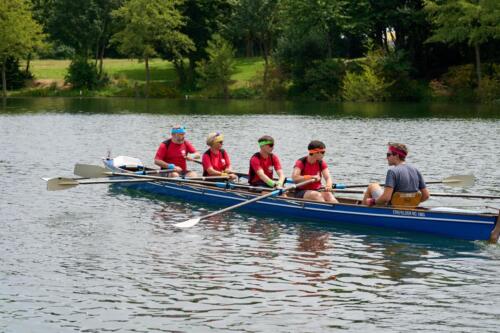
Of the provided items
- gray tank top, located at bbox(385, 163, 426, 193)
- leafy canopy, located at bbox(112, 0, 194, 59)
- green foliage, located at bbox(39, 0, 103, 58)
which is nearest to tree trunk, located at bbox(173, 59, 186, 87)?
leafy canopy, located at bbox(112, 0, 194, 59)

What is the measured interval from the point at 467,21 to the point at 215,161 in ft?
186

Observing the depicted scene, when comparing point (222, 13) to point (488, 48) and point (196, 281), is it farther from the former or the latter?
point (196, 281)

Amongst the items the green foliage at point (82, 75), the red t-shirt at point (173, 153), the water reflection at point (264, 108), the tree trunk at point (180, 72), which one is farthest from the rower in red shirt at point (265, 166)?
the green foliage at point (82, 75)

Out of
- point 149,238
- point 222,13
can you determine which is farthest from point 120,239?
point 222,13

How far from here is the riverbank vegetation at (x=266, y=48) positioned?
282 ft

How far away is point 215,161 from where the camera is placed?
27.5 m

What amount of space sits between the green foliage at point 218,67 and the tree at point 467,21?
2617 cm

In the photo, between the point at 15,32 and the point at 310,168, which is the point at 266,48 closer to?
the point at 15,32

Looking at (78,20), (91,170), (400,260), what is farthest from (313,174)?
(78,20)

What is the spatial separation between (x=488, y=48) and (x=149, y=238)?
235 ft

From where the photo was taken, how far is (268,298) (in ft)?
55.2

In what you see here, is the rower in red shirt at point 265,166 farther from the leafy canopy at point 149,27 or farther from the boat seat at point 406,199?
the leafy canopy at point 149,27

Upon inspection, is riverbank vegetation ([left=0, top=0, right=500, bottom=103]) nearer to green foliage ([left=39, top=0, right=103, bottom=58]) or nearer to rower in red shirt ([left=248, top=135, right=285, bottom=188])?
green foliage ([left=39, top=0, right=103, bottom=58])

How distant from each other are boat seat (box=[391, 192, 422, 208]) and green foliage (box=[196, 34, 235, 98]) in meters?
79.6
